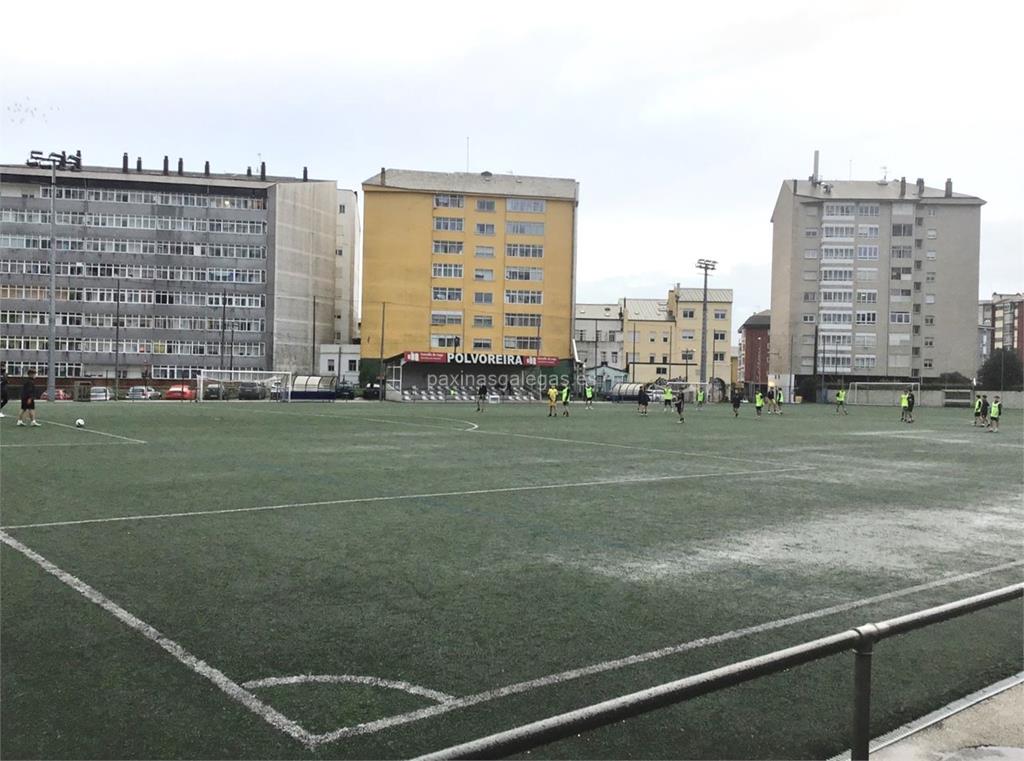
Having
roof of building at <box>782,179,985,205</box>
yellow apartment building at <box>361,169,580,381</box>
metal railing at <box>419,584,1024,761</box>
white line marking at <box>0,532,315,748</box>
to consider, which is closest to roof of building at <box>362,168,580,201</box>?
yellow apartment building at <box>361,169,580,381</box>

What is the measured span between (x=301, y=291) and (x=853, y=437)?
75.0 metres

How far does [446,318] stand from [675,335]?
44.5m

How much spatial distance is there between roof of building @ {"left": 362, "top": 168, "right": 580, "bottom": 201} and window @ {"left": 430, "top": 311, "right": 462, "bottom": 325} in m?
13.4

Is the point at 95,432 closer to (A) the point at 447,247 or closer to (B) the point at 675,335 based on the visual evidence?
(A) the point at 447,247

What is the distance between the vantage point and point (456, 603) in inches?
262

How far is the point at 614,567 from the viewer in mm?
8078

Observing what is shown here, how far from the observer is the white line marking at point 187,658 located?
4.29 meters

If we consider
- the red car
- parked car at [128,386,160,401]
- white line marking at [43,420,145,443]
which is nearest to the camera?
white line marking at [43,420,145,443]

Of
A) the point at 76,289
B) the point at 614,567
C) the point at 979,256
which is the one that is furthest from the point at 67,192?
the point at 979,256

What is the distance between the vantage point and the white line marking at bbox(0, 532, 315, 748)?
429 centimetres

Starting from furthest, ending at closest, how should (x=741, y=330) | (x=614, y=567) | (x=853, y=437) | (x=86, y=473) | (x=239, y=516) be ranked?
1. (x=741, y=330)
2. (x=853, y=437)
3. (x=86, y=473)
4. (x=239, y=516)
5. (x=614, y=567)

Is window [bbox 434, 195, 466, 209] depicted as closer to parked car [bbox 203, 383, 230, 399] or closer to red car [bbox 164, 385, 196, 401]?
parked car [bbox 203, 383, 230, 399]

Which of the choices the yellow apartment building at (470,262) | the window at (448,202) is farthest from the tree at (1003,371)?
the window at (448,202)

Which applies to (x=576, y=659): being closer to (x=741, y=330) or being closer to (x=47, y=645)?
(x=47, y=645)
